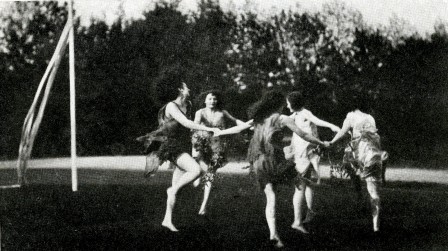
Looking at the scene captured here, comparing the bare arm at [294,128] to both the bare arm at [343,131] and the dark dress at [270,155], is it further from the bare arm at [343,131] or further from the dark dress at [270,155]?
the bare arm at [343,131]

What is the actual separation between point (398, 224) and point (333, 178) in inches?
24.8

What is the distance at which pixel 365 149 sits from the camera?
161 inches

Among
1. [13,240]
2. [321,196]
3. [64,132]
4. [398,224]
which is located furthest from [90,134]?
[398,224]

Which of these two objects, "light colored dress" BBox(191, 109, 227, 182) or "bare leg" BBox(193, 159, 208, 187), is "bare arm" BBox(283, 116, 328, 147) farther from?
"bare leg" BBox(193, 159, 208, 187)

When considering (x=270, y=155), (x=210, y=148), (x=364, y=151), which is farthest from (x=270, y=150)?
(x=364, y=151)

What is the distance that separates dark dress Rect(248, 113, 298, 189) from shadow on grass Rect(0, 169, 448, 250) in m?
0.17

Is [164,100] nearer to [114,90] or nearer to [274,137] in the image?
[114,90]

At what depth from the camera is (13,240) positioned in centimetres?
383

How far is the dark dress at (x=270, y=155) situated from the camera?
3.58 m

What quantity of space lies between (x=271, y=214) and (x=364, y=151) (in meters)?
1.11

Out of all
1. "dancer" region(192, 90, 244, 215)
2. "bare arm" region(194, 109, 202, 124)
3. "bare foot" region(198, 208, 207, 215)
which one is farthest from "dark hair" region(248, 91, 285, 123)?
"bare foot" region(198, 208, 207, 215)

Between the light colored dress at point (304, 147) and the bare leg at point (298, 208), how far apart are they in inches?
7.4

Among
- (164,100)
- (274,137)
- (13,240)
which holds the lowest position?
(13,240)

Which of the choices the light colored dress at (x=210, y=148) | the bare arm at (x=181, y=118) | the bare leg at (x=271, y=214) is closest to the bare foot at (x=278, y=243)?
the bare leg at (x=271, y=214)
